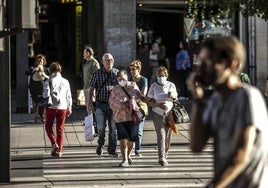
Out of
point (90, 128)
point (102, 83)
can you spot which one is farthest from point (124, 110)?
point (90, 128)

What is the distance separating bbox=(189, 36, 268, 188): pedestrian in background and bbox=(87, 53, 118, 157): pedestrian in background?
29.2 ft

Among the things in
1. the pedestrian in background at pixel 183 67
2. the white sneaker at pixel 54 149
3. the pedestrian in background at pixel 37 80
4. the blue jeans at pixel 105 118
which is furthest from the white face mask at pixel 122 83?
the pedestrian in background at pixel 183 67

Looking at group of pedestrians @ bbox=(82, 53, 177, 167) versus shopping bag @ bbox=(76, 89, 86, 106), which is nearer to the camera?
group of pedestrians @ bbox=(82, 53, 177, 167)

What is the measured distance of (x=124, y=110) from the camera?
43.0ft

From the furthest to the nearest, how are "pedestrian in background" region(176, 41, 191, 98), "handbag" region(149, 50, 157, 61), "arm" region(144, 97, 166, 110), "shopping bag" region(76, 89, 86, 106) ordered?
"handbag" region(149, 50, 157, 61)
"pedestrian in background" region(176, 41, 191, 98)
"shopping bag" region(76, 89, 86, 106)
"arm" region(144, 97, 166, 110)

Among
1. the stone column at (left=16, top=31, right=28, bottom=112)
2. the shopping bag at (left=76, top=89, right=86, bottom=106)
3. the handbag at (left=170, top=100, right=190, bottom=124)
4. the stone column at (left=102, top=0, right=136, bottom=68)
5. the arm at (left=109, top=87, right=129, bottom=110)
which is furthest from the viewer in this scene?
the stone column at (left=102, top=0, right=136, bottom=68)

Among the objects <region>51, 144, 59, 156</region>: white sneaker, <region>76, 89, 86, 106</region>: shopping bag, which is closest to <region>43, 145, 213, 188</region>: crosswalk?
<region>51, 144, 59, 156</region>: white sneaker

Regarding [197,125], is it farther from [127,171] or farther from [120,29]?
[120,29]

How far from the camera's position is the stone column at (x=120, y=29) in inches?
966

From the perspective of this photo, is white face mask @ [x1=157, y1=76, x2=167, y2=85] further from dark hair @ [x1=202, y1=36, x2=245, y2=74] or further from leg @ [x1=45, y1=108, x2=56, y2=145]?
dark hair @ [x1=202, y1=36, x2=245, y2=74]

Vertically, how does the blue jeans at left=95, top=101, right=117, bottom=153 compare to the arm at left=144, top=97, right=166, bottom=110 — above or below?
below

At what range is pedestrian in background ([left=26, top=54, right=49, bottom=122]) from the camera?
19.0m

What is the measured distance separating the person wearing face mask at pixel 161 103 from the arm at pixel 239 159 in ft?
27.4

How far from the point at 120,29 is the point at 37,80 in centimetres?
559
